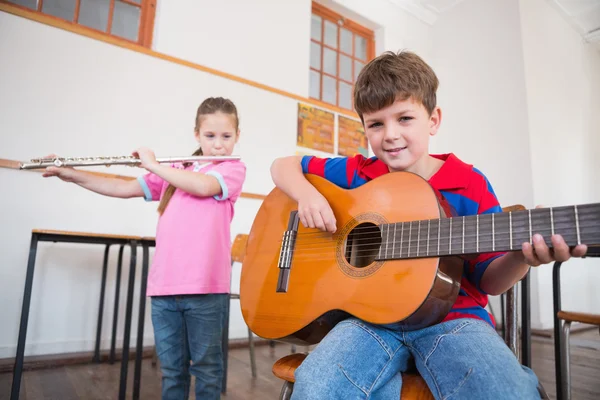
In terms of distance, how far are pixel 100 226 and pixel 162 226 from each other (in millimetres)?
1350

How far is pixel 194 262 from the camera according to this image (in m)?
1.34

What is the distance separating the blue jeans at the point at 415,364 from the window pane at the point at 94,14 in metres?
2.82

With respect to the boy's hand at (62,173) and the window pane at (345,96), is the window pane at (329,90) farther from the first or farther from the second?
the boy's hand at (62,173)

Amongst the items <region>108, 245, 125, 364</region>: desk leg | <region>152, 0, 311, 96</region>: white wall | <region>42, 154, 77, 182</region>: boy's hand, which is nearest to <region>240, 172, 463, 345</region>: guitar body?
<region>42, 154, 77, 182</region>: boy's hand

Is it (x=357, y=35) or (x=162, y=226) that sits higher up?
(x=357, y=35)

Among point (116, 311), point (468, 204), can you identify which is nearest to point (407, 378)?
point (468, 204)

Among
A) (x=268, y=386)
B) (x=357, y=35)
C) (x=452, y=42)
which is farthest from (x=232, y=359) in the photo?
(x=452, y=42)

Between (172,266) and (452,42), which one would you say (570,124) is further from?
(172,266)

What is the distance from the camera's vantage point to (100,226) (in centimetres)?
253

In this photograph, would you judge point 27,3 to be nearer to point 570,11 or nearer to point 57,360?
point 57,360

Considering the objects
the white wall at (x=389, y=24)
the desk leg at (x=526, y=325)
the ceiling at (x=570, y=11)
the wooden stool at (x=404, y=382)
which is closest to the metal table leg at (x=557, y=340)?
the desk leg at (x=526, y=325)

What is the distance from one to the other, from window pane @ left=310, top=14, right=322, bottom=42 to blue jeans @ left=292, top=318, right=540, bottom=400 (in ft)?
12.2

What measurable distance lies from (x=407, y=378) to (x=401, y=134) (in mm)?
539

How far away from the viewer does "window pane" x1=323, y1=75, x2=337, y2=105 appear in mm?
4066
